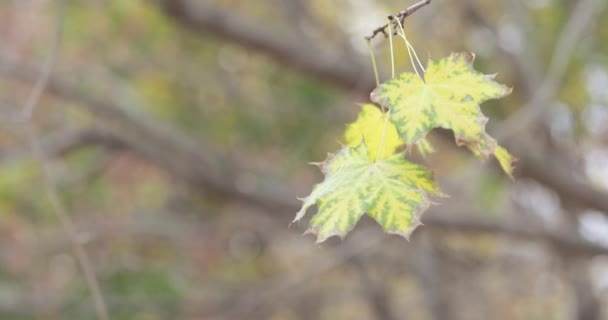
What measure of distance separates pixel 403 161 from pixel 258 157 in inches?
190

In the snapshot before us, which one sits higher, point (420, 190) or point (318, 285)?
point (318, 285)

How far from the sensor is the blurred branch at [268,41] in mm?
3221

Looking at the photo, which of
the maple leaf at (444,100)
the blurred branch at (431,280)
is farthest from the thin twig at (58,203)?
the blurred branch at (431,280)

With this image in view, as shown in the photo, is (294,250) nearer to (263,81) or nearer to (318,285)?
(318,285)

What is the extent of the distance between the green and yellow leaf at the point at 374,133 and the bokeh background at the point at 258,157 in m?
1.93

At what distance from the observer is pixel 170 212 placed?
6160 mm

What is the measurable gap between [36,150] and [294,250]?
522cm

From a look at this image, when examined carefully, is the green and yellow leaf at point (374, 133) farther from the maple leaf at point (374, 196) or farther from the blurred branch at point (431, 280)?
the blurred branch at point (431, 280)

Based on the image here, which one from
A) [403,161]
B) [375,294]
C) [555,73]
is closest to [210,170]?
[555,73]

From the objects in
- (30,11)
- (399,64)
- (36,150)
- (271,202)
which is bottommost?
(36,150)

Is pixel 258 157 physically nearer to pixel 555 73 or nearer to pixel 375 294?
pixel 375 294

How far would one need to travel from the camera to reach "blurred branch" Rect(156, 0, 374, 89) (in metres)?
3.22

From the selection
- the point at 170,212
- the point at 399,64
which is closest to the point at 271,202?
the point at 399,64

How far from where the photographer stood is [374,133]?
1.20 meters
